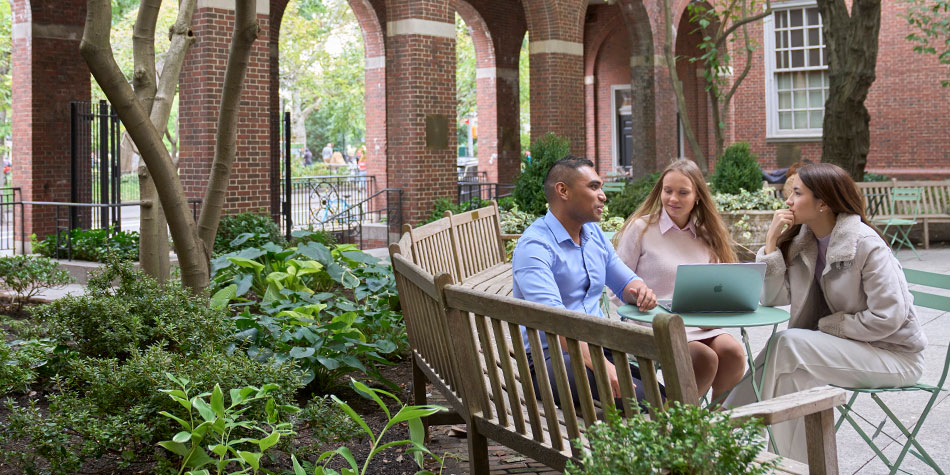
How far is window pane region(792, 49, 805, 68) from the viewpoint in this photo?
21172 millimetres

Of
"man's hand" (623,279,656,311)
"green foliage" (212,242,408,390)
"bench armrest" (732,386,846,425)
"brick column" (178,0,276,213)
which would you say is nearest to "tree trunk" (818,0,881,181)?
"brick column" (178,0,276,213)

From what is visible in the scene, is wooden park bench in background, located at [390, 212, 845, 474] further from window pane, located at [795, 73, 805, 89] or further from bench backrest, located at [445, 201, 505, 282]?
window pane, located at [795, 73, 805, 89]

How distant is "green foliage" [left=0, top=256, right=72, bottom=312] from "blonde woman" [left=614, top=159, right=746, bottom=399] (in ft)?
16.8

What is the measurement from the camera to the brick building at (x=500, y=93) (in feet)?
40.2

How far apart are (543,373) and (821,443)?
2.60 ft

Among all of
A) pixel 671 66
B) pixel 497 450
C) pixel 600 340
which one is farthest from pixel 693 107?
pixel 600 340

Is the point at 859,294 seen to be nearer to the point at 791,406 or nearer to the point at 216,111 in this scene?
the point at 791,406

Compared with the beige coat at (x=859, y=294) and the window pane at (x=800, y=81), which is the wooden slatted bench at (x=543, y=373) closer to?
the beige coat at (x=859, y=294)

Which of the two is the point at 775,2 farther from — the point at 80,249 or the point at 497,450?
the point at 497,450

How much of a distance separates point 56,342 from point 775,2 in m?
19.8

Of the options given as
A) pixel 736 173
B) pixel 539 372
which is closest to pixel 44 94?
pixel 736 173

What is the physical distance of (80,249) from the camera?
1147cm

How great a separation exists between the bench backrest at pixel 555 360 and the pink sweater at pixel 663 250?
4.23 ft

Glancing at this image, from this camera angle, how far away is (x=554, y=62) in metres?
19.0
